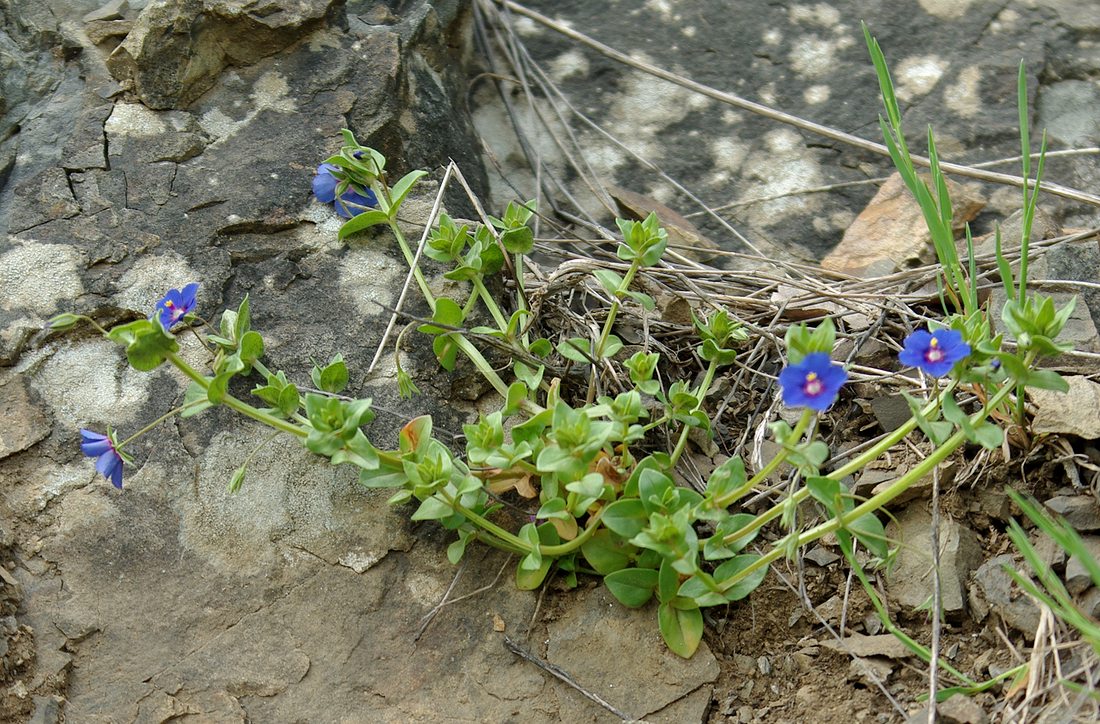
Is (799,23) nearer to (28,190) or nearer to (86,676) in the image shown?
(28,190)

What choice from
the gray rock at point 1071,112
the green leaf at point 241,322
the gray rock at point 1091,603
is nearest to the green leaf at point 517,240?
the green leaf at point 241,322

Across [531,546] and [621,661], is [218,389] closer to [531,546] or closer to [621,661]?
[531,546]

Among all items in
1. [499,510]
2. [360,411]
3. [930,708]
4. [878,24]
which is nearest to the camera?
[930,708]

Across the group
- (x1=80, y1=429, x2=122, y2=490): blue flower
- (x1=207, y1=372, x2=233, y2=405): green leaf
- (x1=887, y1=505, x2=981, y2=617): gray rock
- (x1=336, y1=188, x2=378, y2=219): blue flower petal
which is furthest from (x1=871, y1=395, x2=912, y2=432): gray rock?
(x1=80, y1=429, x2=122, y2=490): blue flower

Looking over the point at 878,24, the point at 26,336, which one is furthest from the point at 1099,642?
the point at 878,24

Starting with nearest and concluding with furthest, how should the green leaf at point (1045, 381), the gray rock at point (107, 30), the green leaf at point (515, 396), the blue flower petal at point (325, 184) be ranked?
the green leaf at point (1045, 381) → the green leaf at point (515, 396) → the blue flower petal at point (325, 184) → the gray rock at point (107, 30)

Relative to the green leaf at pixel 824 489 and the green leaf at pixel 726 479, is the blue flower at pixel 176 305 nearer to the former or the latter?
the green leaf at pixel 726 479

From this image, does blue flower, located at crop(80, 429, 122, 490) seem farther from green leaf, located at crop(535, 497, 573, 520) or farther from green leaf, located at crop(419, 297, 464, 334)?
green leaf, located at crop(535, 497, 573, 520)
